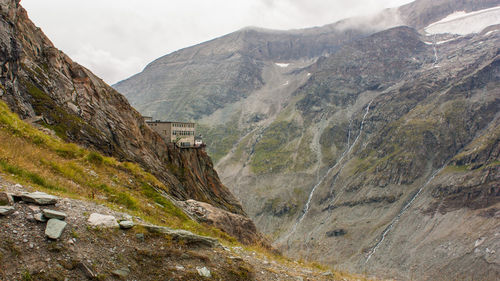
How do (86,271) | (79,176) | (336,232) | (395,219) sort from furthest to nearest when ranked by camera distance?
(336,232), (395,219), (79,176), (86,271)

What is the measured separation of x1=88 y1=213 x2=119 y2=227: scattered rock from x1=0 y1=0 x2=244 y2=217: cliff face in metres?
18.5

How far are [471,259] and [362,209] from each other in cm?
6944

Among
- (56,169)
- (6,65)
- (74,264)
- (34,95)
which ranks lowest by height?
(74,264)

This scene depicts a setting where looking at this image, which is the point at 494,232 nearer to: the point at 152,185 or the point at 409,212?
the point at 409,212

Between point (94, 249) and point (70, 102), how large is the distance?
99.1 feet


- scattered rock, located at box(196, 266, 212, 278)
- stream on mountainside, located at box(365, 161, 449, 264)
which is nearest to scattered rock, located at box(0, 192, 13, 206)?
scattered rock, located at box(196, 266, 212, 278)

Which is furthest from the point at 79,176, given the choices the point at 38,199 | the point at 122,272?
the point at 122,272

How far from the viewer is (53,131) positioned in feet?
83.9

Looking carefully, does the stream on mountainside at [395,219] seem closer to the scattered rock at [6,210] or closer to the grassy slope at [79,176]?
the grassy slope at [79,176]

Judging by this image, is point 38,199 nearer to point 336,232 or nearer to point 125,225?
point 125,225

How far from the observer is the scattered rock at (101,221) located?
1001 cm

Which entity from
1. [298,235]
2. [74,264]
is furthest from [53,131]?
[298,235]

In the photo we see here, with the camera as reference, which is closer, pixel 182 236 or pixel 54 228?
pixel 54 228

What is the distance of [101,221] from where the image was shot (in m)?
10.2
